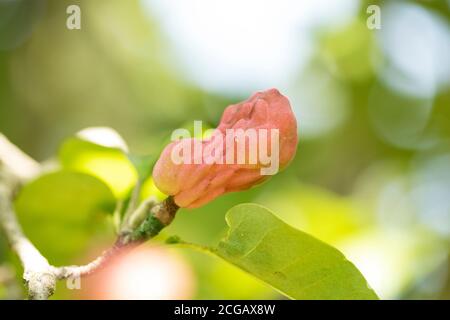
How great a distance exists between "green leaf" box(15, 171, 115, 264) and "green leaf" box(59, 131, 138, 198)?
2.6 inches

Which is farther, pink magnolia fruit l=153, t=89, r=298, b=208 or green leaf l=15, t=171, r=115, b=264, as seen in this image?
green leaf l=15, t=171, r=115, b=264

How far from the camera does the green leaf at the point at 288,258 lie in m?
1.04

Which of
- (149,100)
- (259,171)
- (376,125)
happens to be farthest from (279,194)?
(259,171)

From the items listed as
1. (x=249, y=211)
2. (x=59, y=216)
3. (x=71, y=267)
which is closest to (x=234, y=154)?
(x=249, y=211)

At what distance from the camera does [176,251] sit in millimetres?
1830

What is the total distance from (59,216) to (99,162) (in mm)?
141

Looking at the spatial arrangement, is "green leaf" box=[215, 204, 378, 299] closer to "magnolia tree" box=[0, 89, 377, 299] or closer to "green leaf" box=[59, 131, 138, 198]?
"magnolia tree" box=[0, 89, 377, 299]

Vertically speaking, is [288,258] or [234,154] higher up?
[234,154]

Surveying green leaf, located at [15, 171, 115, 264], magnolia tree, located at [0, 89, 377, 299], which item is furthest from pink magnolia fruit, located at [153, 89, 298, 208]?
green leaf, located at [15, 171, 115, 264]

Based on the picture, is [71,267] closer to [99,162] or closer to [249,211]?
[249,211]

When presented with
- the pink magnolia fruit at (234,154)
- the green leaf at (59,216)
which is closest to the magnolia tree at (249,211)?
the pink magnolia fruit at (234,154)

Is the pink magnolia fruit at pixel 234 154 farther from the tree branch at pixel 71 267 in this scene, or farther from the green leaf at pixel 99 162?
the green leaf at pixel 99 162

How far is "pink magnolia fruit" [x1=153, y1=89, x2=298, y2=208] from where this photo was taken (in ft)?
3.31

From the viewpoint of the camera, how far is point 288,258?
1.07m
